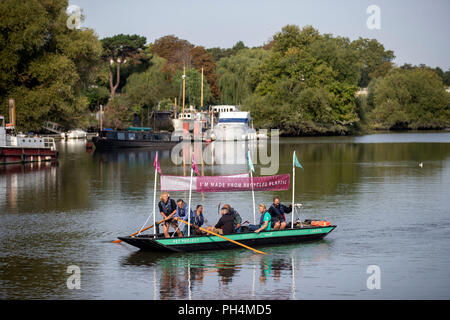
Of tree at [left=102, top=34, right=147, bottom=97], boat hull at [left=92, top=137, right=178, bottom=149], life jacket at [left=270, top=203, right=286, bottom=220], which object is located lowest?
life jacket at [left=270, top=203, right=286, bottom=220]

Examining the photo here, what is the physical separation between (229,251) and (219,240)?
3.19 ft

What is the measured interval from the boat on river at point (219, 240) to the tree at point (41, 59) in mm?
49849

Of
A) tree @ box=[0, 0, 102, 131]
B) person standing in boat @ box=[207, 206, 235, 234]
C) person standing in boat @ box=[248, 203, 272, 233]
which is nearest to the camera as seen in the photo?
person standing in boat @ box=[207, 206, 235, 234]

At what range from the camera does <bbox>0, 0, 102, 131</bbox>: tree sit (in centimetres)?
7112

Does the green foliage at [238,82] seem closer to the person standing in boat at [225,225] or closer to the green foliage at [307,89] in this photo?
the green foliage at [307,89]

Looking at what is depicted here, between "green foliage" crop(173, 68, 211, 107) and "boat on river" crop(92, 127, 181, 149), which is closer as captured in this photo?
"boat on river" crop(92, 127, 181, 149)

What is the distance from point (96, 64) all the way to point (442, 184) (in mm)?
46641

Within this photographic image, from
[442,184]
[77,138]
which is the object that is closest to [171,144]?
[77,138]

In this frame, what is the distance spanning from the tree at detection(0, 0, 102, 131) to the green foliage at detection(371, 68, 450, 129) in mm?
93591

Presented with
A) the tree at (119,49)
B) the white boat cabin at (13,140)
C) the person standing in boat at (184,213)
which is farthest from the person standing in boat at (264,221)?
the tree at (119,49)

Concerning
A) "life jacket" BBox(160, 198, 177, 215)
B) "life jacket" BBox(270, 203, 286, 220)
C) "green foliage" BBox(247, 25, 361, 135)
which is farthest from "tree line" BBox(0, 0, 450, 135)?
"life jacket" BBox(270, 203, 286, 220)

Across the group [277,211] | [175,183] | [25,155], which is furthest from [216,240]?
[25,155]

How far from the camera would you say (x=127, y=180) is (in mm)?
54531

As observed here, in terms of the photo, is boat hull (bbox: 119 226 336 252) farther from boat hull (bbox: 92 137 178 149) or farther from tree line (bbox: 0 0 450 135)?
boat hull (bbox: 92 137 178 149)
